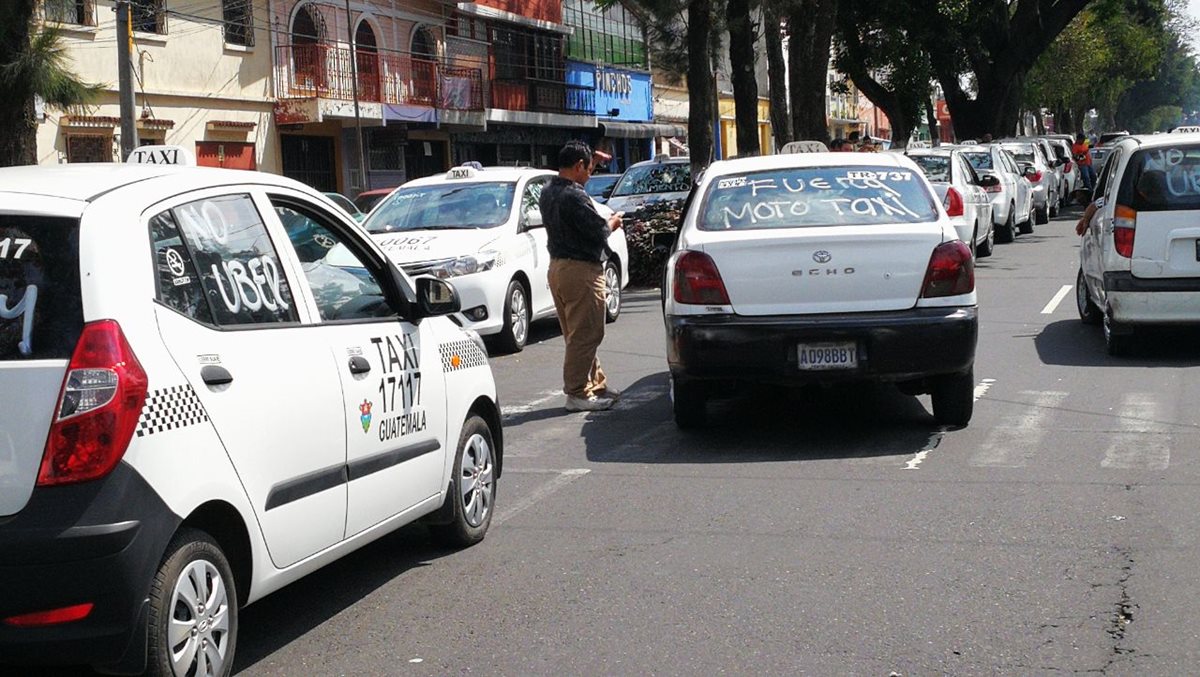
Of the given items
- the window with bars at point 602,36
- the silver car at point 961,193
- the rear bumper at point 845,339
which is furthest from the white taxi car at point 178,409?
the window with bars at point 602,36

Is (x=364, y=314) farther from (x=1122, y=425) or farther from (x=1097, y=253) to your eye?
(x=1097, y=253)

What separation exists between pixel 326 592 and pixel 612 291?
10339mm

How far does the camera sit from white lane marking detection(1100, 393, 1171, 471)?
8.07 meters

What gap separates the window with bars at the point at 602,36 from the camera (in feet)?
159

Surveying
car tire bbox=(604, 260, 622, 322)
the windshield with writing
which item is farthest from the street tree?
car tire bbox=(604, 260, 622, 322)

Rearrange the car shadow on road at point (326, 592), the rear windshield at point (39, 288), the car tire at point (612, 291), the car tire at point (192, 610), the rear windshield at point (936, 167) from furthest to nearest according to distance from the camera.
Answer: the rear windshield at point (936, 167) < the car tire at point (612, 291) < the car shadow on road at point (326, 592) < the car tire at point (192, 610) < the rear windshield at point (39, 288)

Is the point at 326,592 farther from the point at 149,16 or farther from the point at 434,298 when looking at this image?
the point at 149,16

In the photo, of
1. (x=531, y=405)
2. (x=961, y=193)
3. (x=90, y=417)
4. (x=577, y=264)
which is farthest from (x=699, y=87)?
(x=90, y=417)

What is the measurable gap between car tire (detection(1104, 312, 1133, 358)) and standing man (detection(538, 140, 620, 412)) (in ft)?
13.1

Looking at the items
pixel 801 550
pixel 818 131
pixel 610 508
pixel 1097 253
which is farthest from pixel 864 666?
pixel 818 131

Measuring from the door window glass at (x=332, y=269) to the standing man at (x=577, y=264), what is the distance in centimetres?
430

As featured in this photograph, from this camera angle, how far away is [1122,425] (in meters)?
9.17

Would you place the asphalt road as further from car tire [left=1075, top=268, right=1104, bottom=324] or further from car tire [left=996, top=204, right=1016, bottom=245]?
car tire [left=996, top=204, right=1016, bottom=245]

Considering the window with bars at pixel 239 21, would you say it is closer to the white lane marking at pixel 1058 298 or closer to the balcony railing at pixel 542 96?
the balcony railing at pixel 542 96
